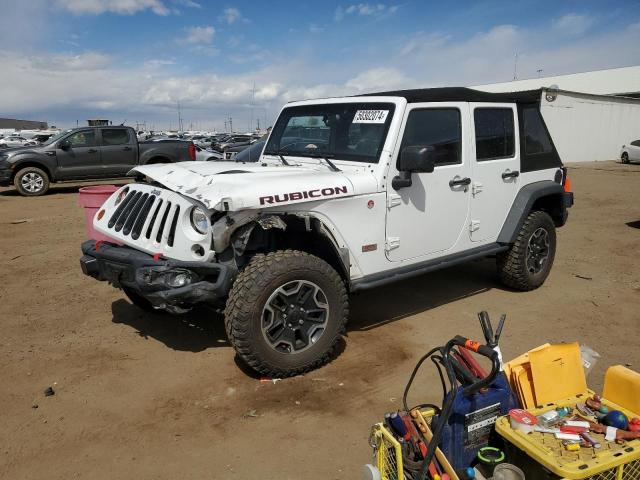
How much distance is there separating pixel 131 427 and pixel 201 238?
1.24 m

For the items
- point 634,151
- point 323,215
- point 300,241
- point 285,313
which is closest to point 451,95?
point 323,215

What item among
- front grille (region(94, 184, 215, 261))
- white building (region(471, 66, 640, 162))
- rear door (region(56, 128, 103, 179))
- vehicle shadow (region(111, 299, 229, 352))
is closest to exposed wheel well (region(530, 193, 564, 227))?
vehicle shadow (region(111, 299, 229, 352))

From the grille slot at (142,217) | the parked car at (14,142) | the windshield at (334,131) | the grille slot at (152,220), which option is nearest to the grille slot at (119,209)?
the grille slot at (142,217)

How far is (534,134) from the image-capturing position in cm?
520

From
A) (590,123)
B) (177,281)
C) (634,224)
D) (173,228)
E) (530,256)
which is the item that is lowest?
(634,224)

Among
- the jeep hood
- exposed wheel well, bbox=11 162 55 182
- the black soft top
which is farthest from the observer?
exposed wheel well, bbox=11 162 55 182

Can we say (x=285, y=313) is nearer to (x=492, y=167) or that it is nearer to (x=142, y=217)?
(x=142, y=217)

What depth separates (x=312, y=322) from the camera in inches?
140

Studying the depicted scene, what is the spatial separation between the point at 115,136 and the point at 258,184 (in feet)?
38.3

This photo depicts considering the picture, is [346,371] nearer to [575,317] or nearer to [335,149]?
[335,149]

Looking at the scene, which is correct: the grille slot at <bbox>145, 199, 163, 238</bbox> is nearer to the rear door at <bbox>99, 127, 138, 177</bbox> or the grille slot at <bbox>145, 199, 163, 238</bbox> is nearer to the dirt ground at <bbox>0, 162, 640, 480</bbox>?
the dirt ground at <bbox>0, 162, 640, 480</bbox>

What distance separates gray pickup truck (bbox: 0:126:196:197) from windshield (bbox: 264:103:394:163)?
888 cm

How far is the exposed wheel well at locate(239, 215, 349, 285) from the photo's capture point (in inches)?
139

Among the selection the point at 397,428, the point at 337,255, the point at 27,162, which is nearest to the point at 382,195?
the point at 337,255
